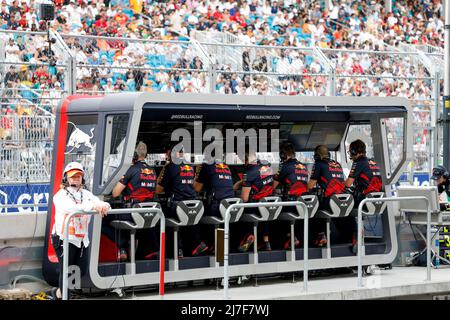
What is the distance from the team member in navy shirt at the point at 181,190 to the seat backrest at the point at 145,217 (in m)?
0.54

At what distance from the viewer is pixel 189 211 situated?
11.2 metres

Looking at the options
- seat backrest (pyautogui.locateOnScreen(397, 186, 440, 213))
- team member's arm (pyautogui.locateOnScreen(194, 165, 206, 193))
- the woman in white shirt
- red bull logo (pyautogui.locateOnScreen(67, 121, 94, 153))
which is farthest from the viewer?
seat backrest (pyautogui.locateOnScreen(397, 186, 440, 213))

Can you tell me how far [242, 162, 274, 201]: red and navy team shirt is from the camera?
1216cm

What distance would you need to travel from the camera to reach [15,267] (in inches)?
423

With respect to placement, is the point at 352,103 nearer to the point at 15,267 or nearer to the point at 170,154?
the point at 170,154

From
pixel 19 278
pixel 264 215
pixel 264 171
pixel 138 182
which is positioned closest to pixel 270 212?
pixel 264 215

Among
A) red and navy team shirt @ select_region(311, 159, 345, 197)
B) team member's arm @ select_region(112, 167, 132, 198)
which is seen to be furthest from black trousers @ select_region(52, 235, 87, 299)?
red and navy team shirt @ select_region(311, 159, 345, 197)

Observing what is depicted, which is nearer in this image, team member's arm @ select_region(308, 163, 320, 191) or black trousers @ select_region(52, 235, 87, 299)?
black trousers @ select_region(52, 235, 87, 299)

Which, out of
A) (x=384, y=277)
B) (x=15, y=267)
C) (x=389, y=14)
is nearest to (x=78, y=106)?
(x=15, y=267)

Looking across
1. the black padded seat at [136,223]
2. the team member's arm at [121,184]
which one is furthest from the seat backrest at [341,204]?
the team member's arm at [121,184]

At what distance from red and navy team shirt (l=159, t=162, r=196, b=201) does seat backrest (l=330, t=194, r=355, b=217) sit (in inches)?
71.0

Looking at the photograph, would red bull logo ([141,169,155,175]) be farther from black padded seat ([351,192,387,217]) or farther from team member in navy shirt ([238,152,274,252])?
black padded seat ([351,192,387,217])

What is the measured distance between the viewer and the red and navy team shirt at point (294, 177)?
1244 centimetres

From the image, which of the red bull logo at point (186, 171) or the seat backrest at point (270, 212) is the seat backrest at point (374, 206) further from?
the red bull logo at point (186, 171)
